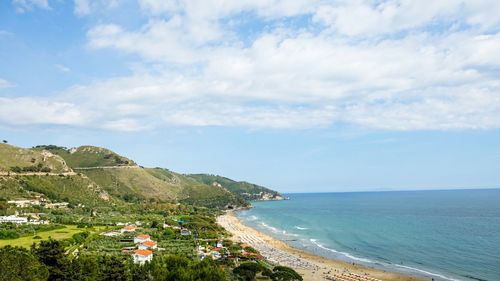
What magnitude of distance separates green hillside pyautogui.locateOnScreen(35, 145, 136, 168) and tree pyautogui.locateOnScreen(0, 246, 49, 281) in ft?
511

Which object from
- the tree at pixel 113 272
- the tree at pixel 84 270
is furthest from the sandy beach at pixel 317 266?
the tree at pixel 84 270

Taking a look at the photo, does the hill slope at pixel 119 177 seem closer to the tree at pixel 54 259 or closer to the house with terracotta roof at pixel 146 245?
the house with terracotta roof at pixel 146 245

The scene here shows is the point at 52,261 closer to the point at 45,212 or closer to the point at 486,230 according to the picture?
the point at 45,212

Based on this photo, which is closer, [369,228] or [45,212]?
[45,212]

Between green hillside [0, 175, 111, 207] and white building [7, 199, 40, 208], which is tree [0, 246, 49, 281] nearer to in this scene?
white building [7, 199, 40, 208]

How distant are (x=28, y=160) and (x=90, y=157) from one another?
59.0 m

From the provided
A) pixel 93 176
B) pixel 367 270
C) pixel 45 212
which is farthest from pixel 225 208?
pixel 367 270

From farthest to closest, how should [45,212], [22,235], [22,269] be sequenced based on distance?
[45,212] → [22,235] → [22,269]

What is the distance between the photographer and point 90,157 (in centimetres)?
18800

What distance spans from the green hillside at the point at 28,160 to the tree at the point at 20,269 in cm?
9893

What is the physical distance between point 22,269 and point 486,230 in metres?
103

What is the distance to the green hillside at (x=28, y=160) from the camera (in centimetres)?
12040

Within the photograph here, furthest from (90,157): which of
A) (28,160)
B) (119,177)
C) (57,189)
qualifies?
(57,189)

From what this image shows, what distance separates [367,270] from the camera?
61781 mm
